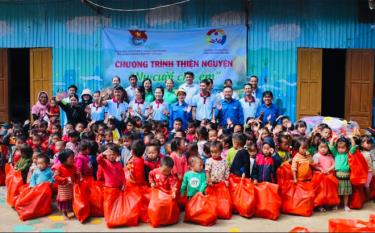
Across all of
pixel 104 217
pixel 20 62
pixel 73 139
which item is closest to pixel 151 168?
pixel 104 217

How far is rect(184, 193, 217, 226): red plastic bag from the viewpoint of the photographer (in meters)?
4.83

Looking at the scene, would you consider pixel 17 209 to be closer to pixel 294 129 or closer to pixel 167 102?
pixel 167 102

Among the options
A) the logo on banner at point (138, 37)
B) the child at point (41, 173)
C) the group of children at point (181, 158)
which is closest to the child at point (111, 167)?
the group of children at point (181, 158)

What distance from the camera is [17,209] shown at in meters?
5.09

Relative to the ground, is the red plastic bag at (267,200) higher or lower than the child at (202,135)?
lower

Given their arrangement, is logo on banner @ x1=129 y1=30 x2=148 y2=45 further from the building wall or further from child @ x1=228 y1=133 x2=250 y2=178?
child @ x1=228 y1=133 x2=250 y2=178

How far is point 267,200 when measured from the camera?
16.5 ft

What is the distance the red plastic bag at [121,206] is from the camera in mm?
4766

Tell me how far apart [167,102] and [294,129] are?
2160 millimetres

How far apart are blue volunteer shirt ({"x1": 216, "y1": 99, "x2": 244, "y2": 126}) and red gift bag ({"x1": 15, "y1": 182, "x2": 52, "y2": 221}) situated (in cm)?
294

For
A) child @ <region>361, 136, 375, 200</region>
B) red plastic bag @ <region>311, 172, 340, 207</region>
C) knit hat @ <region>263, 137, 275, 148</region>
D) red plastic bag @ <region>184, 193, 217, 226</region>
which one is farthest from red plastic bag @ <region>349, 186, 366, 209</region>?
red plastic bag @ <region>184, 193, 217, 226</region>

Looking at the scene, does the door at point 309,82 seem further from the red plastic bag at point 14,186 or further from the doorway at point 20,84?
the doorway at point 20,84

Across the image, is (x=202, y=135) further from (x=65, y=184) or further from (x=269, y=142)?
(x=65, y=184)

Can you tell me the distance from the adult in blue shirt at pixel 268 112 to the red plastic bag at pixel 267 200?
75.9 inches
